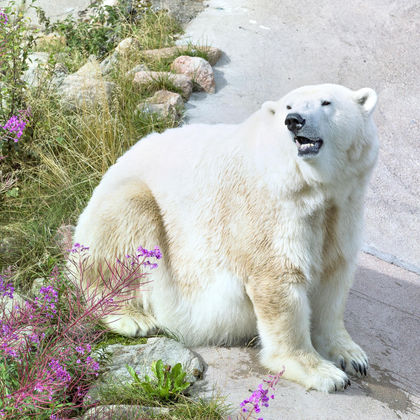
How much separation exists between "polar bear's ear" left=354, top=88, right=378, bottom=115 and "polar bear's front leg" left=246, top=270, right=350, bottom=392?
82cm

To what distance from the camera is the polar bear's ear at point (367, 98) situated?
3.01 m

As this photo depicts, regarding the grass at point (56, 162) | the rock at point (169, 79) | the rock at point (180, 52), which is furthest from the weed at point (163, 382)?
the rock at point (180, 52)

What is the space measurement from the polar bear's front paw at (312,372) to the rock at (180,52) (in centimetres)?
→ 421

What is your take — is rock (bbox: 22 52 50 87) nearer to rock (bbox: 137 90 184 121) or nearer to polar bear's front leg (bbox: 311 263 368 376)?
rock (bbox: 137 90 184 121)

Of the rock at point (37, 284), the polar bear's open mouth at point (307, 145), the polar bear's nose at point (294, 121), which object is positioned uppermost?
the polar bear's nose at point (294, 121)

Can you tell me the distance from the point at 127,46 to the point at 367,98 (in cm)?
435

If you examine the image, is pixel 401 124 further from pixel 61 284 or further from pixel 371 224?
pixel 61 284

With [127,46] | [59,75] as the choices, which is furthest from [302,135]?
[127,46]

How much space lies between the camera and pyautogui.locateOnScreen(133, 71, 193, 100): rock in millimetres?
6090

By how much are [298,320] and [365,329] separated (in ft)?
2.96

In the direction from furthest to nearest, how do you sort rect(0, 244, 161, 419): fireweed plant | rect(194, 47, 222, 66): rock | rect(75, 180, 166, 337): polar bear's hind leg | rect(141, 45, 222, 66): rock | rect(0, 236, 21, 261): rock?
1. rect(194, 47, 222, 66): rock
2. rect(141, 45, 222, 66): rock
3. rect(0, 236, 21, 261): rock
4. rect(75, 180, 166, 337): polar bear's hind leg
5. rect(0, 244, 161, 419): fireweed plant

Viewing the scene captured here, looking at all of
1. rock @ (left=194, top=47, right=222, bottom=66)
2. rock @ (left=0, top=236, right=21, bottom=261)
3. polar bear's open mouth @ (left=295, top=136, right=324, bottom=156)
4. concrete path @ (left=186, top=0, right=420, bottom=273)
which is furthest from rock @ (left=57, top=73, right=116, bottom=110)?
polar bear's open mouth @ (left=295, top=136, right=324, bottom=156)

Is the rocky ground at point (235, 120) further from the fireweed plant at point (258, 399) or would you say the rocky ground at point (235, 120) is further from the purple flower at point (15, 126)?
the purple flower at point (15, 126)

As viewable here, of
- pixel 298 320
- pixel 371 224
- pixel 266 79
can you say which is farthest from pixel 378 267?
pixel 266 79
